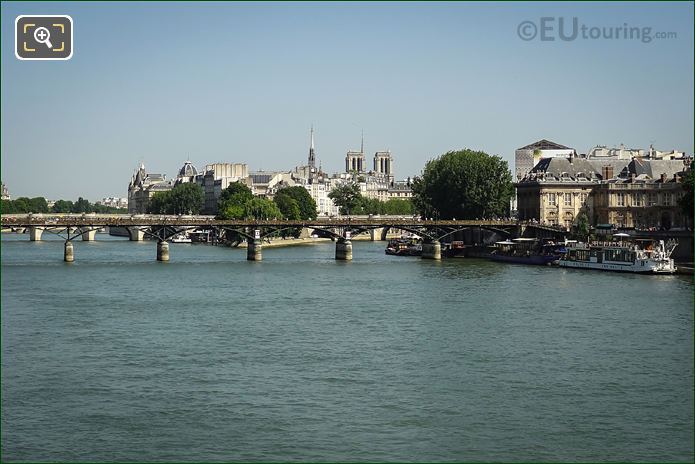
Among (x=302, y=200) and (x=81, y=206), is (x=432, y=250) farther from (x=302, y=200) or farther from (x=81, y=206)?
(x=81, y=206)

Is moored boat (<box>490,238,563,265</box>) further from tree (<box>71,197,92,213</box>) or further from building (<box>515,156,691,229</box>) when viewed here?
tree (<box>71,197,92,213</box>)

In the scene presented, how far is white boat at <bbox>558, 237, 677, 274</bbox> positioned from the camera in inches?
2147

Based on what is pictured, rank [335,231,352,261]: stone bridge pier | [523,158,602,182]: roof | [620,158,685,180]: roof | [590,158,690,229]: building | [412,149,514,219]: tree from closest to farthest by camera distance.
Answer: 1. [335,231,352,261]: stone bridge pier
2. [590,158,690,229]: building
3. [620,158,685,180]: roof
4. [523,158,602,182]: roof
5. [412,149,514,219]: tree

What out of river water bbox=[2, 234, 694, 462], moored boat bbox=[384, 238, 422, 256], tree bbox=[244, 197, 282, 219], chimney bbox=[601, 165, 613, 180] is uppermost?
chimney bbox=[601, 165, 613, 180]

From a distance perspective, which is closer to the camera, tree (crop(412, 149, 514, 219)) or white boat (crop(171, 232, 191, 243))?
tree (crop(412, 149, 514, 219))

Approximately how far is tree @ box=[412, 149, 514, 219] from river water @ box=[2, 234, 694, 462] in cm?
3432

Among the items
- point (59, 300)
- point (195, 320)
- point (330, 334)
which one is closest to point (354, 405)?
point (330, 334)

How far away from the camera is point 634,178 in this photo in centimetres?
7488

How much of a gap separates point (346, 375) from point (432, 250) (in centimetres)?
4925

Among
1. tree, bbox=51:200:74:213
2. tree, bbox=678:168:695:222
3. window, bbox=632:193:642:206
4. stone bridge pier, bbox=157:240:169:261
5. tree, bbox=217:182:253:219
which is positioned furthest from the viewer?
tree, bbox=51:200:74:213

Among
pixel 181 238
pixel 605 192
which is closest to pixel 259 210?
pixel 181 238

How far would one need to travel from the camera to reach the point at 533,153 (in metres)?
103

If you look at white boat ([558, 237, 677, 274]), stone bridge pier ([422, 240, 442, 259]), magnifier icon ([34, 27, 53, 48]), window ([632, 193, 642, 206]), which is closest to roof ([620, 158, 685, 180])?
window ([632, 193, 642, 206])

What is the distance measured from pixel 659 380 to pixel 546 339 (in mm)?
6495
